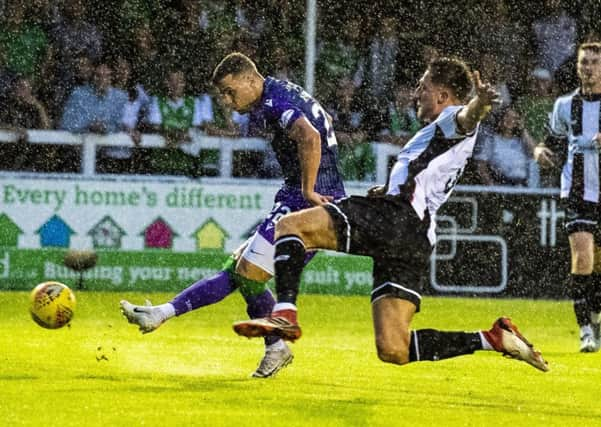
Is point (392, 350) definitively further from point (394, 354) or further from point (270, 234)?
point (270, 234)

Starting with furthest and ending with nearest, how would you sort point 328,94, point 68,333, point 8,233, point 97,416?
point 328,94 → point 8,233 → point 68,333 → point 97,416

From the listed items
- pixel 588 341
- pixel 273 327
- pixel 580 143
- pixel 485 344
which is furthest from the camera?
pixel 580 143

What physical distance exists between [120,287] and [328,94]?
119 inches

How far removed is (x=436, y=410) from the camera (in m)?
7.23

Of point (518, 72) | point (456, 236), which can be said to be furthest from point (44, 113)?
point (518, 72)

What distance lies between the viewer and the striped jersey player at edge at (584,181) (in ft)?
35.1

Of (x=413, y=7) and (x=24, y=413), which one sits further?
(x=413, y=7)

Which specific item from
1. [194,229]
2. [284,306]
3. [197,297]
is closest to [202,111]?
[194,229]

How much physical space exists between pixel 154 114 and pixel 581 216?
527 cm

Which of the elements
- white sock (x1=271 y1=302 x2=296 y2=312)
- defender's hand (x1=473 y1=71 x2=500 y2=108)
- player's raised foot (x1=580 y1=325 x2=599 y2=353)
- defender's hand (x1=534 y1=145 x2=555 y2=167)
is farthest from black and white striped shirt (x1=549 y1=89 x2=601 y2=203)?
white sock (x1=271 y1=302 x2=296 y2=312)

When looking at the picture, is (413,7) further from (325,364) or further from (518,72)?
(325,364)

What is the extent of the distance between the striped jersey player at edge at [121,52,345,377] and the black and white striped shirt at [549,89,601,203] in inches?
113

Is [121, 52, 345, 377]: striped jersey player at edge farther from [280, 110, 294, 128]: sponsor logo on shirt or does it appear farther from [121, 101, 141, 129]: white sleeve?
[121, 101, 141, 129]: white sleeve

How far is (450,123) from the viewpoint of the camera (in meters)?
7.19
